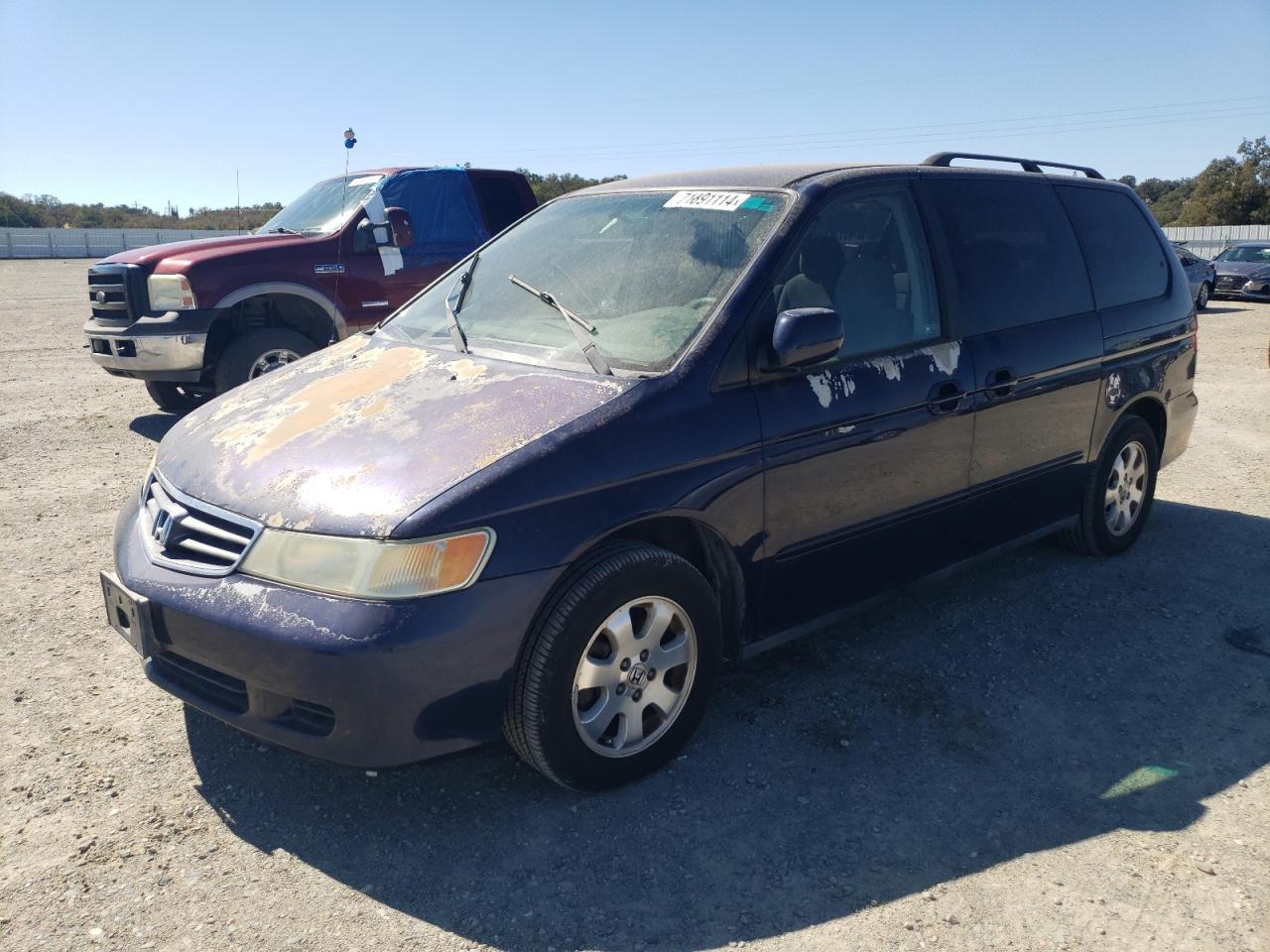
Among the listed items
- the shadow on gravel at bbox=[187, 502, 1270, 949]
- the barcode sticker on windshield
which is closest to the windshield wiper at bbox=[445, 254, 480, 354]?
the barcode sticker on windshield

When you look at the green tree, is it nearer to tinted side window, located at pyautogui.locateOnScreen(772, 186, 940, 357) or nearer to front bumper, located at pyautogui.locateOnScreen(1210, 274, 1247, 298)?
front bumper, located at pyautogui.locateOnScreen(1210, 274, 1247, 298)

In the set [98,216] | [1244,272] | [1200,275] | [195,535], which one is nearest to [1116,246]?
[195,535]

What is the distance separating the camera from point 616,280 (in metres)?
3.52

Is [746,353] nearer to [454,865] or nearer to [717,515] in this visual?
[717,515]

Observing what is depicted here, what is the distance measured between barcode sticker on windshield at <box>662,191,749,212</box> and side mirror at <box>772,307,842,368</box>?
Result: 60cm

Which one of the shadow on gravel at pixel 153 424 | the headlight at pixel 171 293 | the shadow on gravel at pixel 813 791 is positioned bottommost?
the shadow on gravel at pixel 813 791

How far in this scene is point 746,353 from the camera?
3.17 metres

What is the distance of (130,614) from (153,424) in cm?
568

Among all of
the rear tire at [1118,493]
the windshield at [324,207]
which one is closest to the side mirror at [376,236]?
the windshield at [324,207]

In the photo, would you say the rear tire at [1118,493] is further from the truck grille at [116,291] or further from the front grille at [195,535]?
the truck grille at [116,291]

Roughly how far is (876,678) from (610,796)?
1265 millimetres

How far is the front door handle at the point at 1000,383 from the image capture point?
3.92 metres

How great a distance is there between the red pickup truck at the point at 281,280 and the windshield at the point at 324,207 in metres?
0.01

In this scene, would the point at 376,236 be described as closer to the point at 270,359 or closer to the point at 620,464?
the point at 270,359
